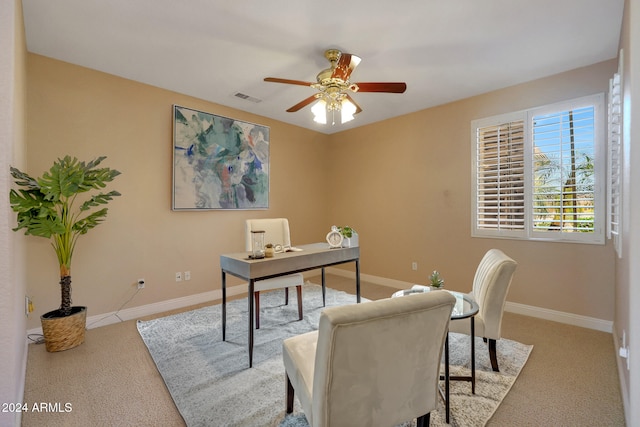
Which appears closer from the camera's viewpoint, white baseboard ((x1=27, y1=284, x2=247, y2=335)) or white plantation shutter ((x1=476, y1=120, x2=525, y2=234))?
white baseboard ((x1=27, y1=284, x2=247, y2=335))

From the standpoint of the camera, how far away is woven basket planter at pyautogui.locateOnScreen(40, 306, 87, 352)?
2.50 meters

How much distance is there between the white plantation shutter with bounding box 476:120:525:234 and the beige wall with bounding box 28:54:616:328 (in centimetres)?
17

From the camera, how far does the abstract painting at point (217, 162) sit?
145 inches

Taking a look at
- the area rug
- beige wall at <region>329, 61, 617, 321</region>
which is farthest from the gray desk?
beige wall at <region>329, 61, 617, 321</region>

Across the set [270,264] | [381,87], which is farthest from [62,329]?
[381,87]

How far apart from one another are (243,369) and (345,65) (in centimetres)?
252

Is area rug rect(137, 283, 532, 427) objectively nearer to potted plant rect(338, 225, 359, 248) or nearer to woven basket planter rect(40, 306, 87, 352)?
woven basket planter rect(40, 306, 87, 352)

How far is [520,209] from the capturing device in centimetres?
343

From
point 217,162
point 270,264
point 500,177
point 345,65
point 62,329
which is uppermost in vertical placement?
point 345,65

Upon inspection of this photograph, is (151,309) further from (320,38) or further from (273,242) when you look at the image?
(320,38)

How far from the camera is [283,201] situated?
16.1 ft

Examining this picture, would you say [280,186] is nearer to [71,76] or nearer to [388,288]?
[388,288]

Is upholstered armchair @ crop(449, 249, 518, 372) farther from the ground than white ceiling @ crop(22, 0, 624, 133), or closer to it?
closer to it

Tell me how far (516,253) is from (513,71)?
2.00m
